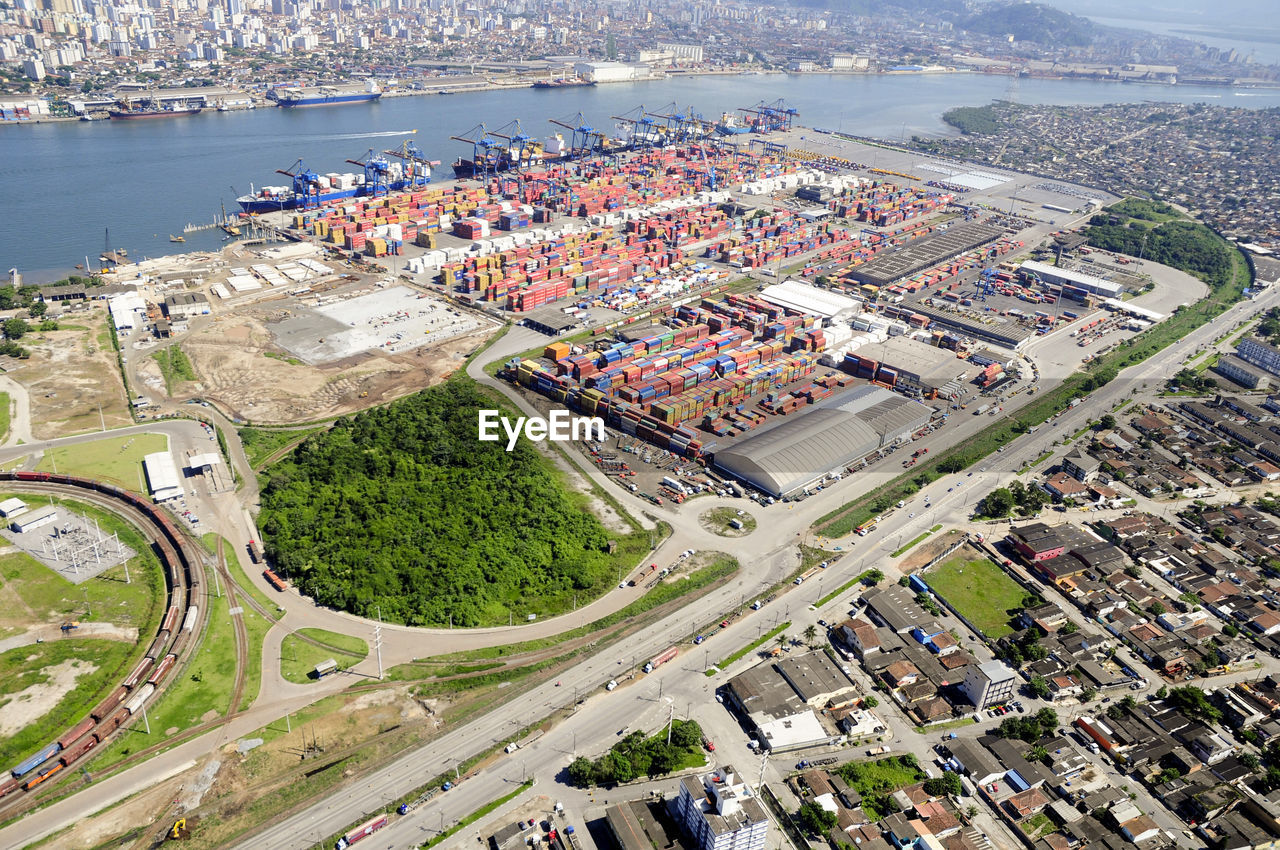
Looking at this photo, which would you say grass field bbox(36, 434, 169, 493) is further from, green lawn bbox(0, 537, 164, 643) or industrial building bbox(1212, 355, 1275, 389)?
industrial building bbox(1212, 355, 1275, 389)

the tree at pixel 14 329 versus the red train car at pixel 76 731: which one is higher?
the tree at pixel 14 329

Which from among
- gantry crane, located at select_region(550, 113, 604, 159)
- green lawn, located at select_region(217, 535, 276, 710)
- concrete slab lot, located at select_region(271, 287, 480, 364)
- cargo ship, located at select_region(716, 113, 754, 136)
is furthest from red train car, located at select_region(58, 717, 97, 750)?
cargo ship, located at select_region(716, 113, 754, 136)

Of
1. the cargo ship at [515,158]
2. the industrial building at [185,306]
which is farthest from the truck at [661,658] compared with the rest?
the cargo ship at [515,158]

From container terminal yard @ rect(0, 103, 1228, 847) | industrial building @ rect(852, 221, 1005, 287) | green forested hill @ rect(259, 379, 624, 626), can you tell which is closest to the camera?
green forested hill @ rect(259, 379, 624, 626)

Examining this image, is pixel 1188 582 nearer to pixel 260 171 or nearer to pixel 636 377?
pixel 636 377

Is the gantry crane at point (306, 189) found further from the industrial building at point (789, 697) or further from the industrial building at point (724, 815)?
the industrial building at point (724, 815)

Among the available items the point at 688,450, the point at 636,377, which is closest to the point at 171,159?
the point at 636,377

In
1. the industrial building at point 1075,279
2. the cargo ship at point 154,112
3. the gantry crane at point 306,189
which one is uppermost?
the cargo ship at point 154,112
